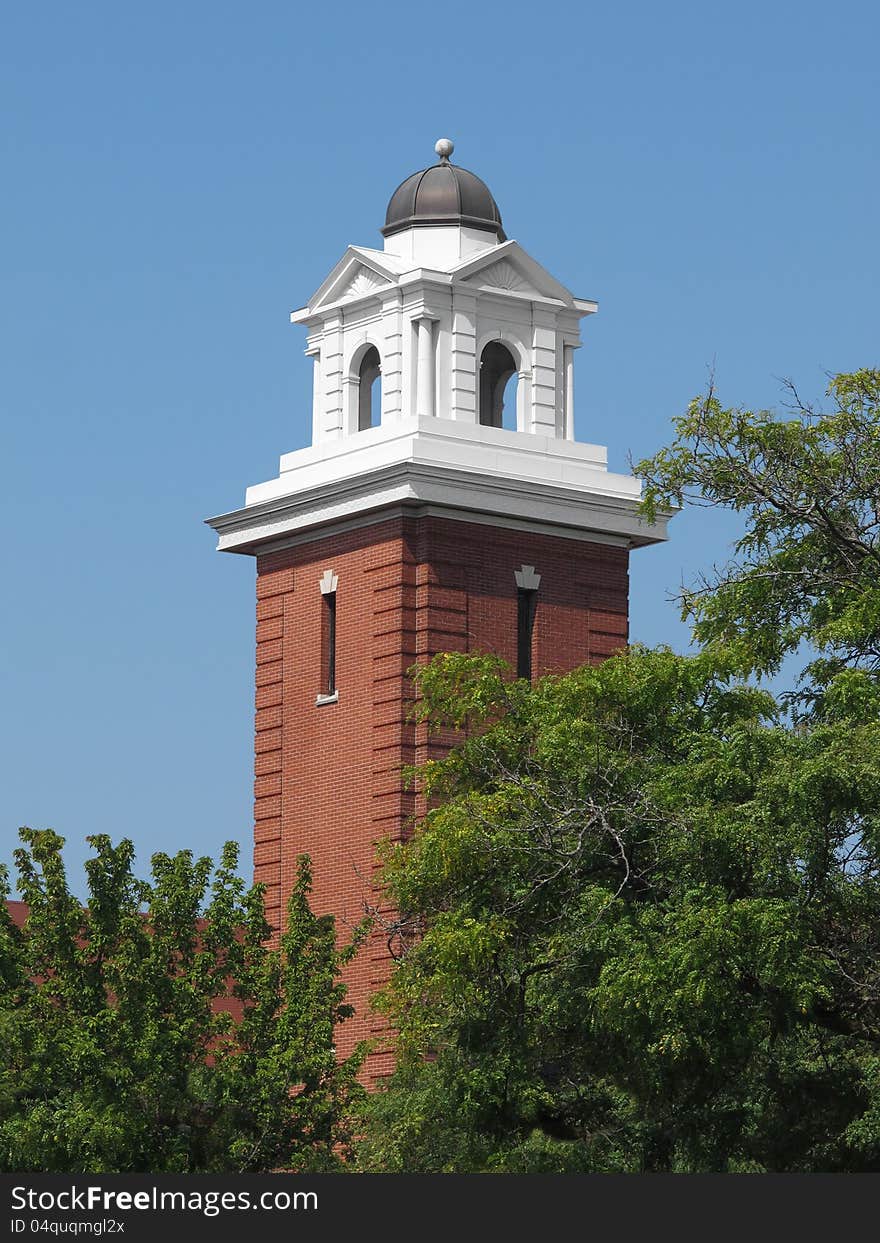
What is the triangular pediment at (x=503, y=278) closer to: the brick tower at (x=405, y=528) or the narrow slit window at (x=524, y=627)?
the brick tower at (x=405, y=528)

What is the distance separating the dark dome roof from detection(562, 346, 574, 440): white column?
2298 mm

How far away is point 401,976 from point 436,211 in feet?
59.5

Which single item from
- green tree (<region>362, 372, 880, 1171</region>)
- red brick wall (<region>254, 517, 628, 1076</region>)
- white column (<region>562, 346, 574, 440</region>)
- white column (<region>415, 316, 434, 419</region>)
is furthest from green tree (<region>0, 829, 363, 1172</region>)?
white column (<region>562, 346, 574, 440</region>)

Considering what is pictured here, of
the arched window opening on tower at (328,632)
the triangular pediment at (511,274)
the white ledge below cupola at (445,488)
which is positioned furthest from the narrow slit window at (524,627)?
the triangular pediment at (511,274)

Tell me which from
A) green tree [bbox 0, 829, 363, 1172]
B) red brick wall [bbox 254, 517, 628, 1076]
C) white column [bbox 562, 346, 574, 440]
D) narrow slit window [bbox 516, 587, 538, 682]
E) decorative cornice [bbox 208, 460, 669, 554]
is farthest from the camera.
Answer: white column [bbox 562, 346, 574, 440]

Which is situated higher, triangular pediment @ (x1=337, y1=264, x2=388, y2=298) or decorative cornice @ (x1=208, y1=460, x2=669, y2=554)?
triangular pediment @ (x1=337, y1=264, x2=388, y2=298)

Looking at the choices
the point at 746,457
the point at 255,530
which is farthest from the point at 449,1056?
the point at 255,530

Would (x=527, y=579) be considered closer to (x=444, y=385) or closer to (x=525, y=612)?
(x=525, y=612)

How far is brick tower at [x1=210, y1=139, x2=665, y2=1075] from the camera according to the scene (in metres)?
50.5

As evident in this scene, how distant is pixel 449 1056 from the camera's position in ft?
129

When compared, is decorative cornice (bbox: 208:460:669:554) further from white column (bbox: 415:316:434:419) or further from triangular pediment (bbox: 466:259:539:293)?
triangular pediment (bbox: 466:259:539:293)

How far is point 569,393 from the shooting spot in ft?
178

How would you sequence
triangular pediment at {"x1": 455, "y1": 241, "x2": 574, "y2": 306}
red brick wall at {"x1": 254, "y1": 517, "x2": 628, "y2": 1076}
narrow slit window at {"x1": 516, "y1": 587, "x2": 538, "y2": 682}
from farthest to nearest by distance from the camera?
triangular pediment at {"x1": 455, "y1": 241, "x2": 574, "y2": 306} < narrow slit window at {"x1": 516, "y1": 587, "x2": 538, "y2": 682} < red brick wall at {"x1": 254, "y1": 517, "x2": 628, "y2": 1076}

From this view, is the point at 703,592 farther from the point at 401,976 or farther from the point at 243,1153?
the point at 243,1153
